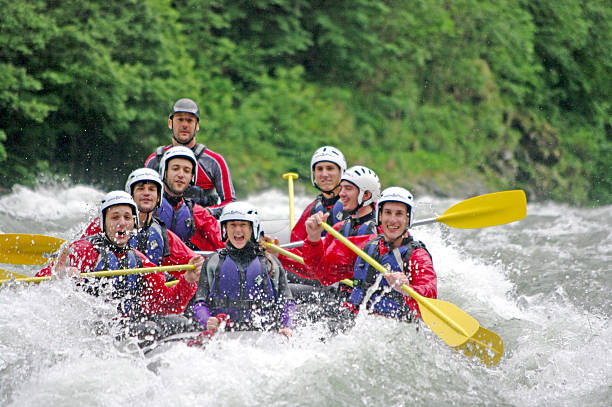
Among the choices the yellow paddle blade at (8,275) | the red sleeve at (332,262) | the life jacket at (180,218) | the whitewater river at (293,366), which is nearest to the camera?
the whitewater river at (293,366)

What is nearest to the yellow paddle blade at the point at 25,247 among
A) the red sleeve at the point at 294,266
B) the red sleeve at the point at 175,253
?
the red sleeve at the point at 175,253

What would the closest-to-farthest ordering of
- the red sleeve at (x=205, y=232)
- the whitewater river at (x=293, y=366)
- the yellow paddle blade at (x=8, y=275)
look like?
1. the whitewater river at (x=293, y=366)
2. the yellow paddle blade at (x=8, y=275)
3. the red sleeve at (x=205, y=232)

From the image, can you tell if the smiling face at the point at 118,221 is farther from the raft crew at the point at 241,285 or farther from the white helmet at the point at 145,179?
the raft crew at the point at 241,285

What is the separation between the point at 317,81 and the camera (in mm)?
17219

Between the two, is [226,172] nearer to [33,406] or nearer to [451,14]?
[33,406]

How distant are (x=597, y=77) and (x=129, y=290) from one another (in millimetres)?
18441

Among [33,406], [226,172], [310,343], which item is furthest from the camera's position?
[226,172]

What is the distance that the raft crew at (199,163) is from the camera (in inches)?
263

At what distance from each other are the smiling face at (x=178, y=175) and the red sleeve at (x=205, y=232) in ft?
1.11

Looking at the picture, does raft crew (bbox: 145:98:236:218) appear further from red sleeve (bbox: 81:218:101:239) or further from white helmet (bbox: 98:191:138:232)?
white helmet (bbox: 98:191:138:232)

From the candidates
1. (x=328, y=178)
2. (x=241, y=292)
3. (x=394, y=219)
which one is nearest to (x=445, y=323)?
(x=394, y=219)

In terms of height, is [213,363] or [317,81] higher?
[317,81]

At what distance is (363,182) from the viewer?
5.85 metres

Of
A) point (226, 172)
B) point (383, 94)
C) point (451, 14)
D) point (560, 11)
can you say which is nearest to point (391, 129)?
point (383, 94)
